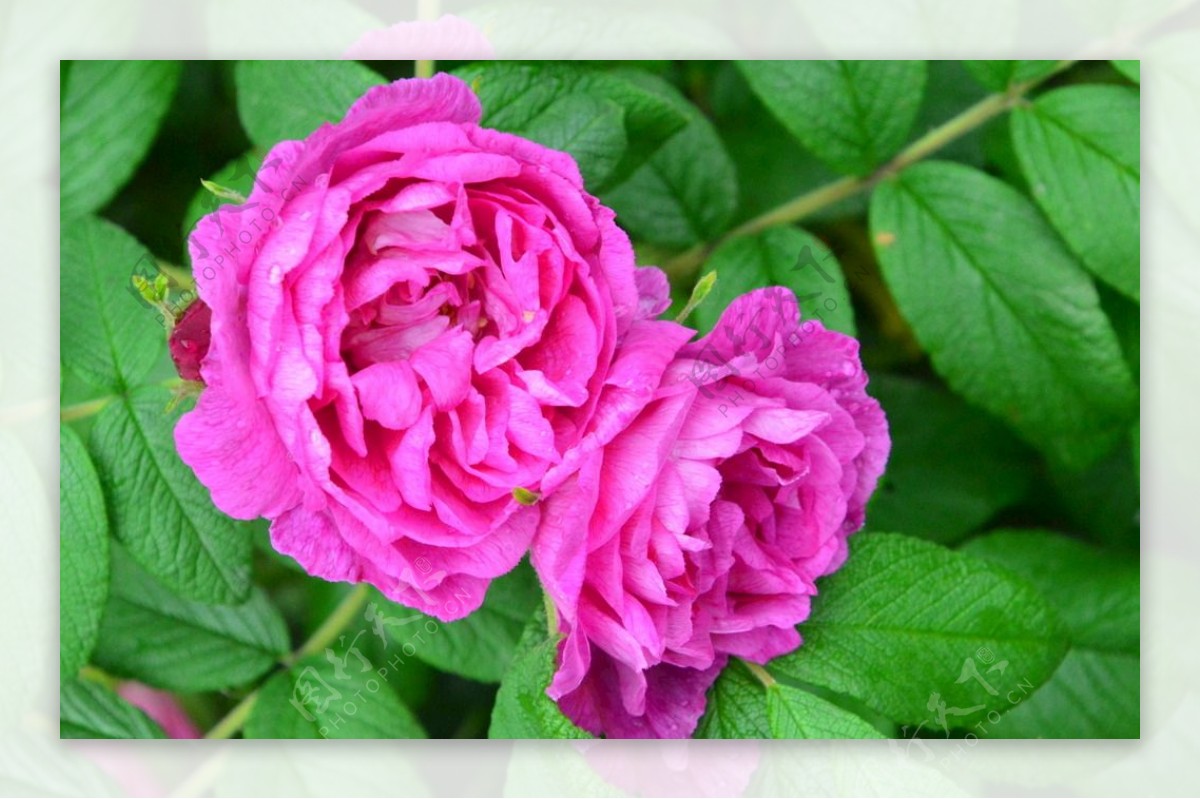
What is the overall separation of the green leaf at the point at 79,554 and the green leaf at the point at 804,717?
0.55 m

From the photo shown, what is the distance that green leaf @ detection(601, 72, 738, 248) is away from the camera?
1.15m

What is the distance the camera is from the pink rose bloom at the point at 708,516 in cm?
89

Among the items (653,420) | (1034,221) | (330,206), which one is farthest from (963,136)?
(330,206)

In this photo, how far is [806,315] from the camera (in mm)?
1094

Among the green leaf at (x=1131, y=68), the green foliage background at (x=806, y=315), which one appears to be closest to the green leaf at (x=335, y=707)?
the green foliage background at (x=806, y=315)

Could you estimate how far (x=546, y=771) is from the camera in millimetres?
1008

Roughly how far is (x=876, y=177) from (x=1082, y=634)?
1.50 ft

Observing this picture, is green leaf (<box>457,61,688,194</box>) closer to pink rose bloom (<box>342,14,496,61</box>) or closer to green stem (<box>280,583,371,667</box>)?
pink rose bloom (<box>342,14,496,61</box>)

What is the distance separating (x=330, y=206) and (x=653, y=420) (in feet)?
0.86

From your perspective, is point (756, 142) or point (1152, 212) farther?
point (756, 142)

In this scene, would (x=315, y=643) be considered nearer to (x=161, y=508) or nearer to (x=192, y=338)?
(x=161, y=508)

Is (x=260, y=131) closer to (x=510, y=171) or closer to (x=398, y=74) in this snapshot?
(x=398, y=74)

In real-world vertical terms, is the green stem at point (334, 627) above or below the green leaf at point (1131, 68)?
below

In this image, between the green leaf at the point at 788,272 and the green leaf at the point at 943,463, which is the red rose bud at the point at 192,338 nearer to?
the green leaf at the point at 788,272
